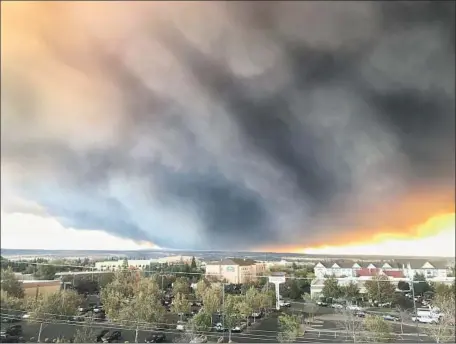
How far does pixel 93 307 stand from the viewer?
3396 millimetres

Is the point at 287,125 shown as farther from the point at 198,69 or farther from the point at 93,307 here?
the point at 93,307

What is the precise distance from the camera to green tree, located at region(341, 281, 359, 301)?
336 cm

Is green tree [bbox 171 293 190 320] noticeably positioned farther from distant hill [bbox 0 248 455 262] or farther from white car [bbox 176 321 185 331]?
distant hill [bbox 0 248 455 262]

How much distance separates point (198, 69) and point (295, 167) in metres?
1.34

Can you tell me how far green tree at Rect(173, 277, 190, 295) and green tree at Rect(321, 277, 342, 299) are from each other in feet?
3.91

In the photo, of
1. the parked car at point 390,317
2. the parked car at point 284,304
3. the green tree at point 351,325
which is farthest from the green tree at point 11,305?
the parked car at point 390,317

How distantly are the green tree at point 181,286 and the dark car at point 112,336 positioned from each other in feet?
1.89

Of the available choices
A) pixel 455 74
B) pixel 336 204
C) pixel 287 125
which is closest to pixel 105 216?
pixel 287 125

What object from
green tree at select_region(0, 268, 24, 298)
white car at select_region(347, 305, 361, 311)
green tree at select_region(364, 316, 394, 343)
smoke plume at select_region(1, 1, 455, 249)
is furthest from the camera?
smoke plume at select_region(1, 1, 455, 249)

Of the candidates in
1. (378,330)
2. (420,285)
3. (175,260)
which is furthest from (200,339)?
(420,285)

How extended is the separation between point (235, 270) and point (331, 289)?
0.86 m

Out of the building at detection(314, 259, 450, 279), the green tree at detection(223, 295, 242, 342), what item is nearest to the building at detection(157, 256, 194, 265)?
the green tree at detection(223, 295, 242, 342)

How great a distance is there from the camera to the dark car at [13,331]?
11.1 ft

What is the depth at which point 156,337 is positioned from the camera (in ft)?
10.8
